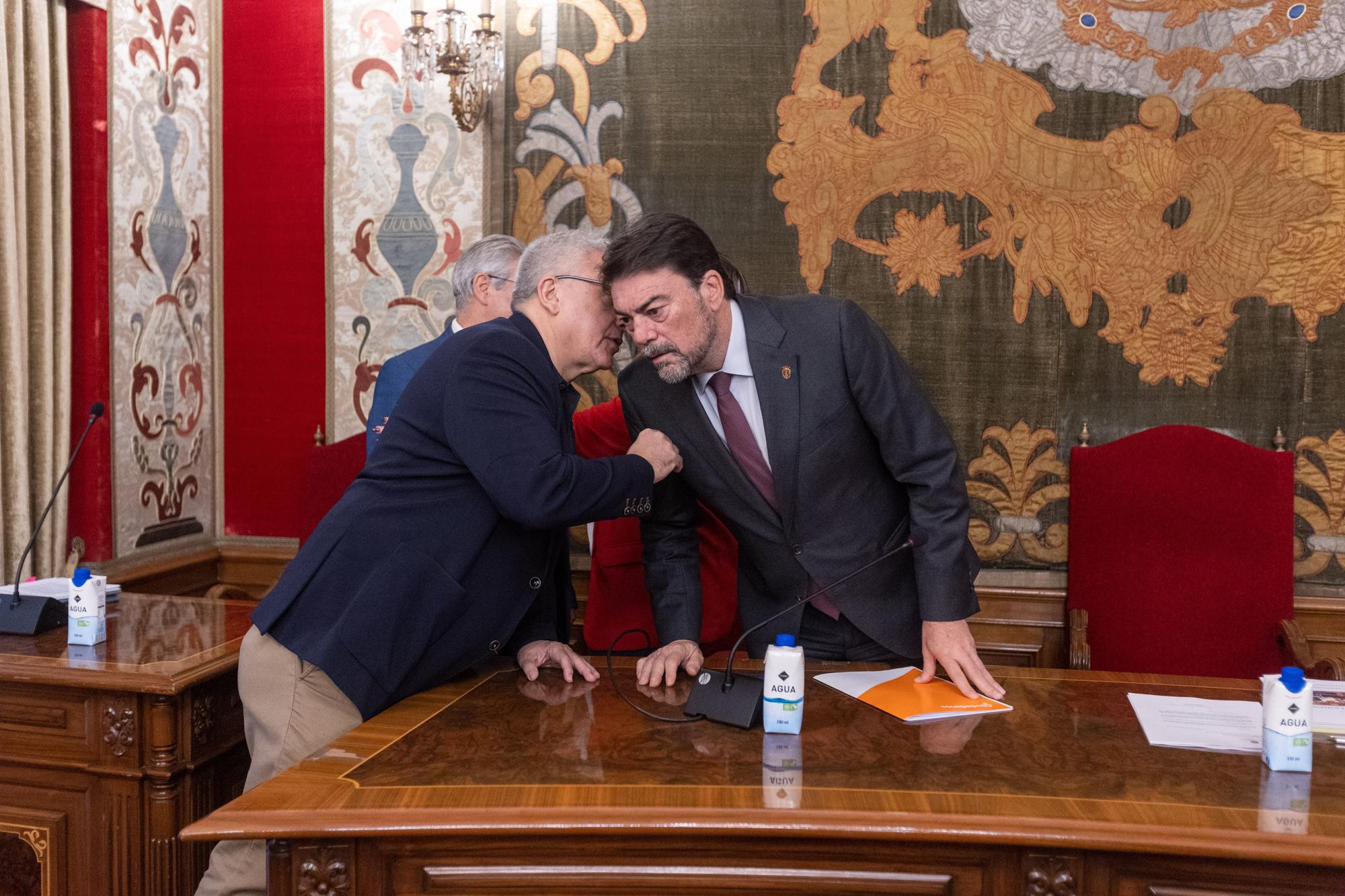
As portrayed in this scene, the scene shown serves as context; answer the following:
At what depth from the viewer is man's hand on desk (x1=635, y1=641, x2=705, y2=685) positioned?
2.09 meters

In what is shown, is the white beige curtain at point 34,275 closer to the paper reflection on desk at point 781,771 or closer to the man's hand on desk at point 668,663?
the man's hand on desk at point 668,663

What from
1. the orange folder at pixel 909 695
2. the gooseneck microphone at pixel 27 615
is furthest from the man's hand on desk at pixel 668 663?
the gooseneck microphone at pixel 27 615

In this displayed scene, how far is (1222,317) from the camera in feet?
10.2

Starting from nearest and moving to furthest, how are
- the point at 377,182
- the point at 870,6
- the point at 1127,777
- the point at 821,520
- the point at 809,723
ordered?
the point at 1127,777
the point at 809,723
the point at 821,520
the point at 870,6
the point at 377,182

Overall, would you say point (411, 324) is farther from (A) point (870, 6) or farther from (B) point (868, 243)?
(A) point (870, 6)

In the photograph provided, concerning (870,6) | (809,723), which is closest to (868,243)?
(870,6)

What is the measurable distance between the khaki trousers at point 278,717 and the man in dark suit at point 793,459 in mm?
578

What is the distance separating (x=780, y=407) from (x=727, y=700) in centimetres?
68

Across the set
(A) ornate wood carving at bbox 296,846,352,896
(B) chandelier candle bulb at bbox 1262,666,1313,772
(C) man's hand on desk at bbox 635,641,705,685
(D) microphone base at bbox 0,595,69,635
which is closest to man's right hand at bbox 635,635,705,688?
(C) man's hand on desk at bbox 635,641,705,685

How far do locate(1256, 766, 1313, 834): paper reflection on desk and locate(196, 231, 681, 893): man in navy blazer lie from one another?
3.71 ft

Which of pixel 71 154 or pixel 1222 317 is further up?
pixel 71 154

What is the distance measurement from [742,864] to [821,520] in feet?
3.01

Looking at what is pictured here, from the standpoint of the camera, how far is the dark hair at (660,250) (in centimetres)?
218

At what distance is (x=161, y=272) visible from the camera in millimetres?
3475
